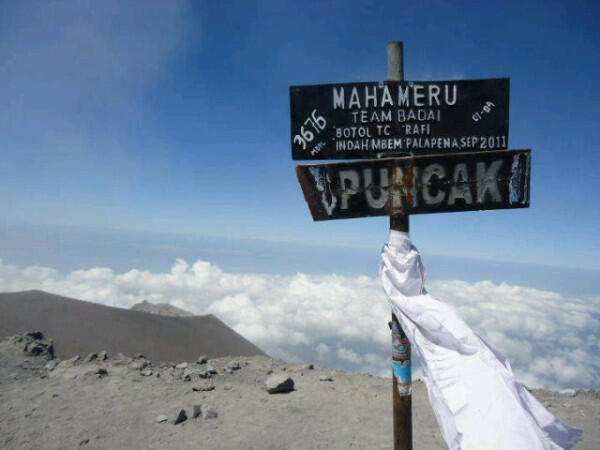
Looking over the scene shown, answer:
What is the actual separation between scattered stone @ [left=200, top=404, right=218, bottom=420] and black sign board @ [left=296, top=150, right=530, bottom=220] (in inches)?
→ 227

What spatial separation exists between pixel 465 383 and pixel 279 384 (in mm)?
6612

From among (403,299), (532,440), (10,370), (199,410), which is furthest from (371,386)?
(10,370)

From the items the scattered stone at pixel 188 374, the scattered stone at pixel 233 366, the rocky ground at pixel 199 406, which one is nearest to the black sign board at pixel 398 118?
the rocky ground at pixel 199 406

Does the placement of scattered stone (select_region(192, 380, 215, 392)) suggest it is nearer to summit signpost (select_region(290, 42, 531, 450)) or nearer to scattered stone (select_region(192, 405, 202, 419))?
scattered stone (select_region(192, 405, 202, 419))

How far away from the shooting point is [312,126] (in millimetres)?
3943

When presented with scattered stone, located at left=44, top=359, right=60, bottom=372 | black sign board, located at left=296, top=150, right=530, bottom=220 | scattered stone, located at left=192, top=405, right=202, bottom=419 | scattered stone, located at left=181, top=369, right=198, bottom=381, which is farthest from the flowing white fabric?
scattered stone, located at left=44, top=359, right=60, bottom=372

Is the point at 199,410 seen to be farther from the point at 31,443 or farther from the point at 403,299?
the point at 403,299

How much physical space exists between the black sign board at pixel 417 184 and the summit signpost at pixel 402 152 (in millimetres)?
11

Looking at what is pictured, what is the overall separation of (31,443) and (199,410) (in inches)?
116

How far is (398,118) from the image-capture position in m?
3.93

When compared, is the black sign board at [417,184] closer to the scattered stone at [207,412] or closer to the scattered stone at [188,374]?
the scattered stone at [207,412]

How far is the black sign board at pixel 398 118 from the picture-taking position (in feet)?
12.7

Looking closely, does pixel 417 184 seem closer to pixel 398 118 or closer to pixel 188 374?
pixel 398 118

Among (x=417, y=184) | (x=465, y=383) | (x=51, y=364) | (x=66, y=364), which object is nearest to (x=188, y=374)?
(x=66, y=364)
